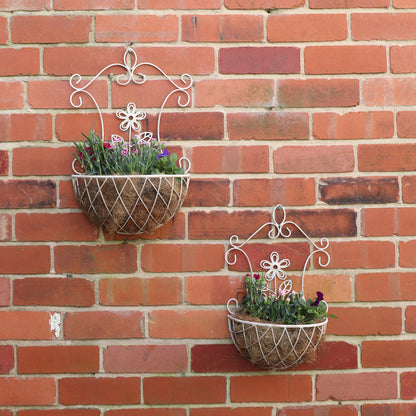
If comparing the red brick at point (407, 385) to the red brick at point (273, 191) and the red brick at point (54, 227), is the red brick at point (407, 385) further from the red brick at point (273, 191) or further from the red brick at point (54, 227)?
the red brick at point (54, 227)

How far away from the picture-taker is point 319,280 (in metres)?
1.46

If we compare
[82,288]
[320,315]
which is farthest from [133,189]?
A: [320,315]

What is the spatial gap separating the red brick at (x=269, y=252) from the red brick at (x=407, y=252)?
0.82 ft

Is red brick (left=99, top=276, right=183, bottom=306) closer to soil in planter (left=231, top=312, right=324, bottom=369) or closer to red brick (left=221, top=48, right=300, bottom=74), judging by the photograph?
soil in planter (left=231, top=312, right=324, bottom=369)

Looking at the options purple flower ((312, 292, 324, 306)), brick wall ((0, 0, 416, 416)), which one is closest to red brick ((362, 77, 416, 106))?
brick wall ((0, 0, 416, 416))

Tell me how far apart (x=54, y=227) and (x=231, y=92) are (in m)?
0.58

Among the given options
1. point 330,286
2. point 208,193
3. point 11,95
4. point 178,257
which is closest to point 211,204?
point 208,193

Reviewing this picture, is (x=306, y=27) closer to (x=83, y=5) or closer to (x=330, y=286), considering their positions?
(x=83, y=5)

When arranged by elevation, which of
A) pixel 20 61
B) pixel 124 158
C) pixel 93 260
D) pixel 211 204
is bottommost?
pixel 93 260

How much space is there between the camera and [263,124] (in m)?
1.45

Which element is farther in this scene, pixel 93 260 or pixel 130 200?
pixel 93 260

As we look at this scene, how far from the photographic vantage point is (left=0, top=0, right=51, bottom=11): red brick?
1.42m

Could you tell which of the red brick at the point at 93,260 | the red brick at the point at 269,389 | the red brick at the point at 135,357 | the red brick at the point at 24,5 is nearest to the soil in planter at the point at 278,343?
the red brick at the point at 269,389

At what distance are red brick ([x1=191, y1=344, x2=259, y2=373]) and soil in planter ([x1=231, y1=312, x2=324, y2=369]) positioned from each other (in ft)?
0.32
